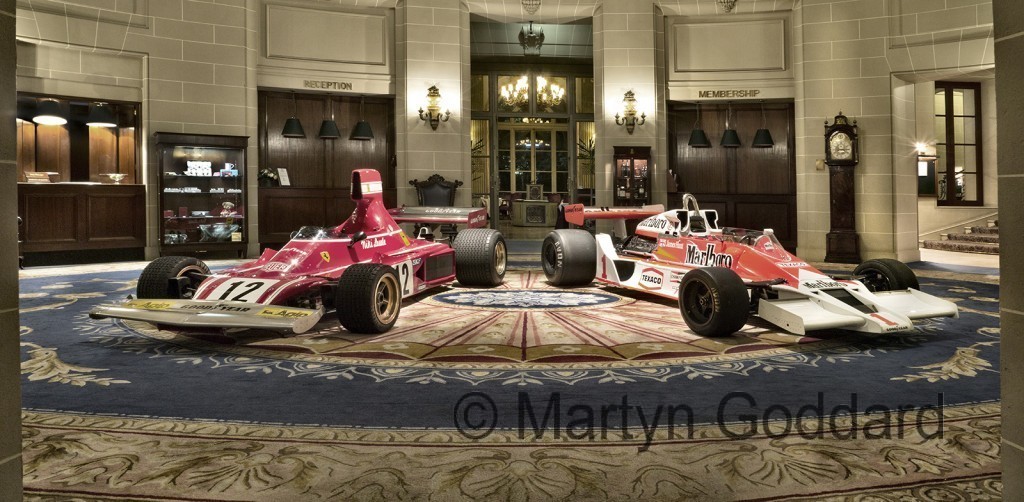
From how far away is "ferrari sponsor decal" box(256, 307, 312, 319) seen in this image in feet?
14.8

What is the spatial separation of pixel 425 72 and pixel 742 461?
11.8m

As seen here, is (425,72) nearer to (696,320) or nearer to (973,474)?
(696,320)

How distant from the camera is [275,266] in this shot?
5547 mm

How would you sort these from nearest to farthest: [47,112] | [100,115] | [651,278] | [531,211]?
[651,278]
[47,112]
[100,115]
[531,211]

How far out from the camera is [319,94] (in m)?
13.7

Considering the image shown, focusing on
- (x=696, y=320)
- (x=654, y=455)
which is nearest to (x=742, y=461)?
(x=654, y=455)

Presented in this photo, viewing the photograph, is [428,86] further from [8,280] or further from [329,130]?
[8,280]

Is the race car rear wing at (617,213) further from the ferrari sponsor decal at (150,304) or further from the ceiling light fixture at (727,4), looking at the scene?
the ceiling light fixture at (727,4)

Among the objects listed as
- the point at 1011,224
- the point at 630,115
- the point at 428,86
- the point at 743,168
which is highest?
the point at 428,86

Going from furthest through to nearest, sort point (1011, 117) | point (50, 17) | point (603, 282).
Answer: point (50, 17) < point (603, 282) < point (1011, 117)

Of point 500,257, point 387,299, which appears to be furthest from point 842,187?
point 387,299

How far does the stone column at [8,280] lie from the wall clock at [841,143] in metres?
12.1

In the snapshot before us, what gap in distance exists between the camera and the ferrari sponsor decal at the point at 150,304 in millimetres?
4677

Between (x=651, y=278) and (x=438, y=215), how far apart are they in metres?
3.05
